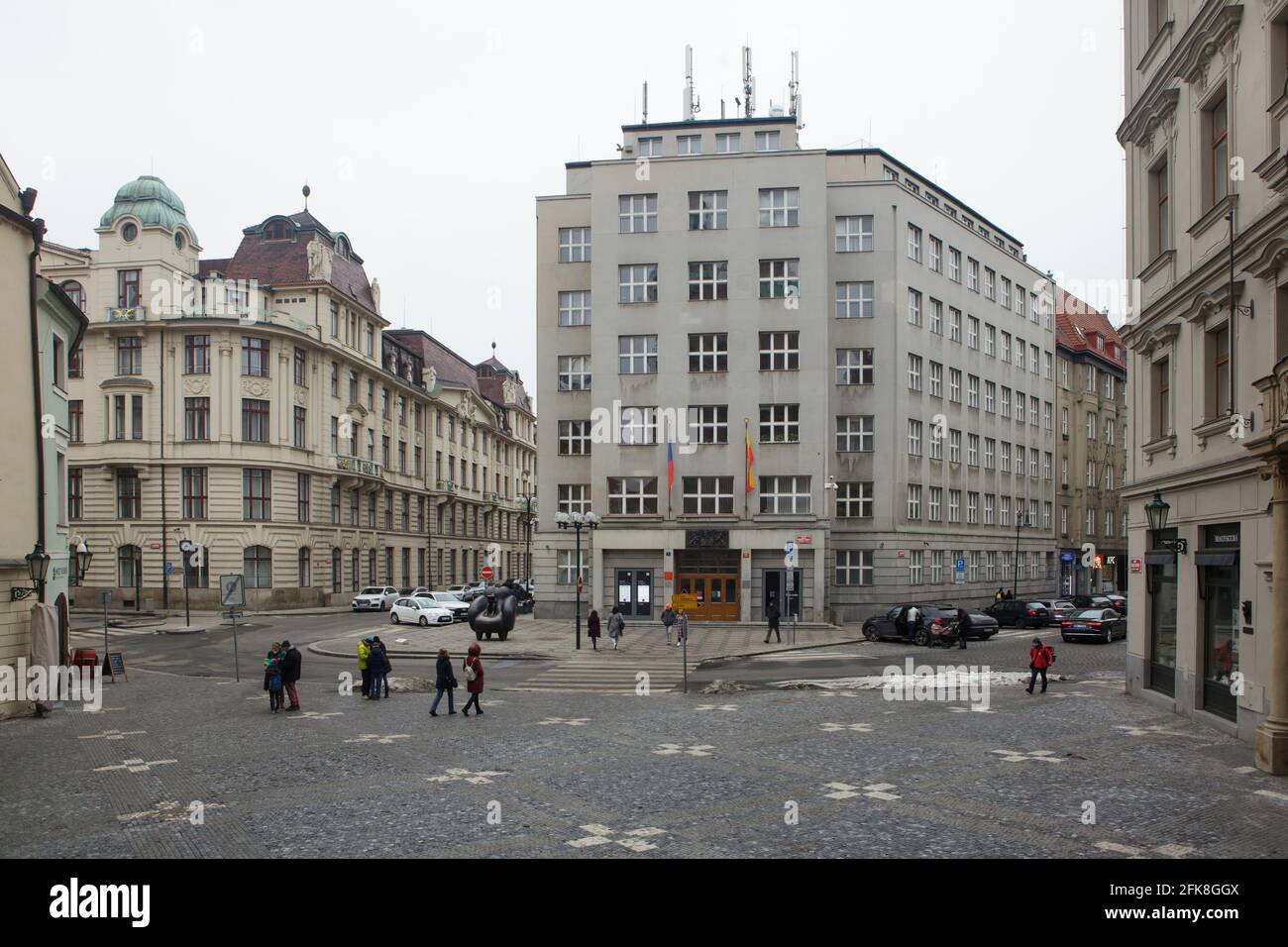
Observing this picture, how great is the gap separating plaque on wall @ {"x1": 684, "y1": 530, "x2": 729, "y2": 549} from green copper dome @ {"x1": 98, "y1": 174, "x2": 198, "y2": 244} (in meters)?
36.3

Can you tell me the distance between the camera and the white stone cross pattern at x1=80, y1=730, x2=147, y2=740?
1873 cm

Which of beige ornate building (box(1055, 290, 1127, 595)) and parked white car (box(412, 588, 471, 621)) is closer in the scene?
parked white car (box(412, 588, 471, 621))

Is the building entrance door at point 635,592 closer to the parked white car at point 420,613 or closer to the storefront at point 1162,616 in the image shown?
the parked white car at point 420,613

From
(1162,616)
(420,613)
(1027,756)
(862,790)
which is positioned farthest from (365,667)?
(420,613)

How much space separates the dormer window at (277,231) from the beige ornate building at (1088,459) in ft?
176

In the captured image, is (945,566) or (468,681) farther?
(945,566)

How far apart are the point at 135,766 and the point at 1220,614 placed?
1925cm

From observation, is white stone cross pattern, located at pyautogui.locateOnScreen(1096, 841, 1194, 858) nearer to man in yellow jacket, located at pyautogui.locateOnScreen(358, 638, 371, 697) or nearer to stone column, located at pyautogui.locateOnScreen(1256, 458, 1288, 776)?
stone column, located at pyautogui.locateOnScreen(1256, 458, 1288, 776)

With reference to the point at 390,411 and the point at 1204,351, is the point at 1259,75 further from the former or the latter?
the point at 390,411

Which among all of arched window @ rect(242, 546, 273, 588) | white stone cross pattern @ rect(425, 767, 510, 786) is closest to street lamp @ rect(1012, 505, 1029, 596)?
arched window @ rect(242, 546, 273, 588)

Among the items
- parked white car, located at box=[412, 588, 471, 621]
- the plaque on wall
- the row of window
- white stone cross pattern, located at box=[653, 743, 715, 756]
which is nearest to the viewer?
white stone cross pattern, located at box=[653, 743, 715, 756]

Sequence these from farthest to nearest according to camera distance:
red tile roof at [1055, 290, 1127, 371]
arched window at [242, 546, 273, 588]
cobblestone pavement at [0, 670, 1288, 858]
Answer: red tile roof at [1055, 290, 1127, 371]
arched window at [242, 546, 273, 588]
cobblestone pavement at [0, 670, 1288, 858]

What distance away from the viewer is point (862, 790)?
1357 cm

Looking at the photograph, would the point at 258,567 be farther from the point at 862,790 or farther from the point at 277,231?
the point at 862,790
